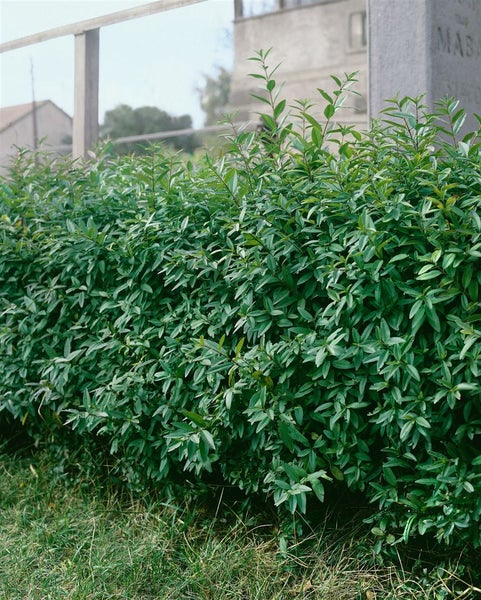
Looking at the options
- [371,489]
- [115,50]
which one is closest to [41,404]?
[371,489]

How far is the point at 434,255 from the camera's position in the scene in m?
2.64

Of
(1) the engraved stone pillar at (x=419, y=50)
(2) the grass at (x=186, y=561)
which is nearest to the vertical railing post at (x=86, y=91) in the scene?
(1) the engraved stone pillar at (x=419, y=50)

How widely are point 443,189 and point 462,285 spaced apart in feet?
1.14

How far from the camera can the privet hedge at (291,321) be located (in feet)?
8.93

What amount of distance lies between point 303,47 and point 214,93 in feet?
3.59

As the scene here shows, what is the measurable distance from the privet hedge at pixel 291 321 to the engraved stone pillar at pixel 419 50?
1.70 m

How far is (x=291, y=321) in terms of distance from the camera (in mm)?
3062

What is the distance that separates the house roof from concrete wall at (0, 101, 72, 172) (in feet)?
0.07

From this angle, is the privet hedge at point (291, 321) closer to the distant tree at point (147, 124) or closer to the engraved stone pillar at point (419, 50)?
the engraved stone pillar at point (419, 50)

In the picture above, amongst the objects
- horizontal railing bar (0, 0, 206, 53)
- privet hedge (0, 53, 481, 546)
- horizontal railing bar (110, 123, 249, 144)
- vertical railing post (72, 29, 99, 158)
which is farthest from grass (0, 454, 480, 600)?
horizontal railing bar (110, 123, 249, 144)

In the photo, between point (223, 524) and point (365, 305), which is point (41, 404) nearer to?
point (223, 524)

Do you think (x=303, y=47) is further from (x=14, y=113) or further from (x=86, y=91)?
(x=14, y=113)

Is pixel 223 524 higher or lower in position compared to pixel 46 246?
lower

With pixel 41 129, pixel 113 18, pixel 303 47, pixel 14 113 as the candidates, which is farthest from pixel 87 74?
pixel 303 47
